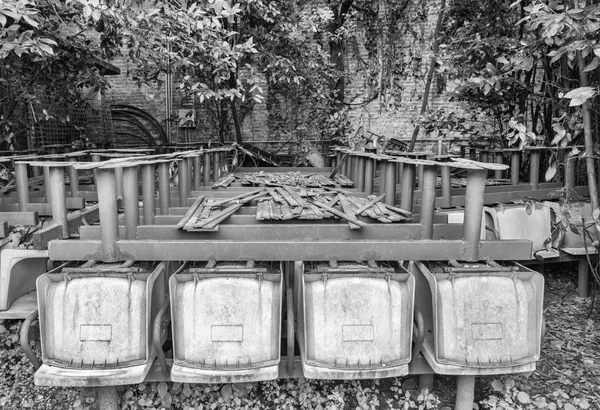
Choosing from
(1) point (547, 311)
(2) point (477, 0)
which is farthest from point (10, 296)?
(2) point (477, 0)

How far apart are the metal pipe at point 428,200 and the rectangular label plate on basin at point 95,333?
6.94 ft

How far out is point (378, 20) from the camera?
10.5 metres

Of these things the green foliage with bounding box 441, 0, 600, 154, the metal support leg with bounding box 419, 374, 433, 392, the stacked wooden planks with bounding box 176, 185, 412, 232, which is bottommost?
the metal support leg with bounding box 419, 374, 433, 392

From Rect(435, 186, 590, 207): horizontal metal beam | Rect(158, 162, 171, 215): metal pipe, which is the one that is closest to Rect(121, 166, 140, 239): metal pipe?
Rect(158, 162, 171, 215): metal pipe

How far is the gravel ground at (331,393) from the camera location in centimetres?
292

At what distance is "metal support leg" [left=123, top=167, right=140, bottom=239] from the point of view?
2.83 meters

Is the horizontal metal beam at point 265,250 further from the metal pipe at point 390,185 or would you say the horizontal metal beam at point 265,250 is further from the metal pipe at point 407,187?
the metal pipe at point 390,185

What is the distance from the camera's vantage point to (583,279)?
14.5 feet

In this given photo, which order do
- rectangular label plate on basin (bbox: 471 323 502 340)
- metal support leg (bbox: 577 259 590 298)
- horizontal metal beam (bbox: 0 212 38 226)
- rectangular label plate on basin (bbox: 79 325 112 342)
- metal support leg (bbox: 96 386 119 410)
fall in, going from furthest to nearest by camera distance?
metal support leg (bbox: 577 259 590 298), horizontal metal beam (bbox: 0 212 38 226), metal support leg (bbox: 96 386 119 410), rectangular label plate on basin (bbox: 471 323 502 340), rectangular label plate on basin (bbox: 79 325 112 342)

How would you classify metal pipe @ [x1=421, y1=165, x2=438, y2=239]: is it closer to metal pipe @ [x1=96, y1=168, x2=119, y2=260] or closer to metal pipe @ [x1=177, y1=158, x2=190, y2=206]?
metal pipe @ [x1=96, y1=168, x2=119, y2=260]

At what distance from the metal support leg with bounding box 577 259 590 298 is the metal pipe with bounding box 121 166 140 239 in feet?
14.0

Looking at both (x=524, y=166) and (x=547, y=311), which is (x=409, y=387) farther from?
(x=524, y=166)

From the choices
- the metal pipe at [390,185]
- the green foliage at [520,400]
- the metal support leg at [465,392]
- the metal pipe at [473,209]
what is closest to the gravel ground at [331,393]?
the green foliage at [520,400]

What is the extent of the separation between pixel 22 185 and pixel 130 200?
1.42 meters
